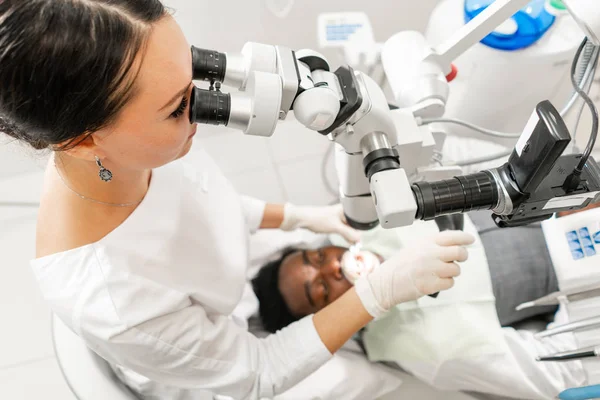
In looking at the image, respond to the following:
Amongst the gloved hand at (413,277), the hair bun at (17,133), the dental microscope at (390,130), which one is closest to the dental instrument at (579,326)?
the gloved hand at (413,277)

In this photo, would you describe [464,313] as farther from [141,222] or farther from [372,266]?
[141,222]

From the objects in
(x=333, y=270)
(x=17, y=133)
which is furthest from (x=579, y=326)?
(x=17, y=133)

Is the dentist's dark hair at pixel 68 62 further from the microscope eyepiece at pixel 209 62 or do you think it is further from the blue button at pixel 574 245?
the blue button at pixel 574 245

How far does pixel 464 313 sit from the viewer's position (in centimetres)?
115

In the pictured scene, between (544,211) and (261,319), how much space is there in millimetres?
852

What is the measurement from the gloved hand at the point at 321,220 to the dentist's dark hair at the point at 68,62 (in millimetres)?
812

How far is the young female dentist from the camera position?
59 cm

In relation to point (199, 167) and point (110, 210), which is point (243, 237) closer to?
point (199, 167)

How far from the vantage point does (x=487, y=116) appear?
4.09 feet

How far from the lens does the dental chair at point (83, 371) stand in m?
0.96

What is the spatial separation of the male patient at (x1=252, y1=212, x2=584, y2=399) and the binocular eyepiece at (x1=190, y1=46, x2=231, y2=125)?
676 millimetres

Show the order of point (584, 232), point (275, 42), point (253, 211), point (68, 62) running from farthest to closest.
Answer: point (275, 42) < point (253, 211) < point (584, 232) < point (68, 62)

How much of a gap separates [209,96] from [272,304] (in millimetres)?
769

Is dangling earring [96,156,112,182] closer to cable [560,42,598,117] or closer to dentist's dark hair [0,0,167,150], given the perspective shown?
dentist's dark hair [0,0,167,150]
